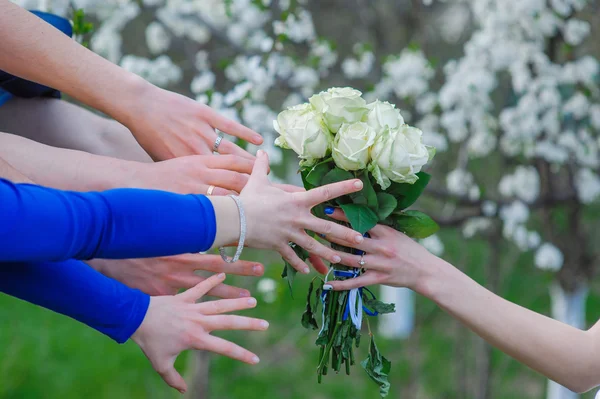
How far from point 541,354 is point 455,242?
4752mm

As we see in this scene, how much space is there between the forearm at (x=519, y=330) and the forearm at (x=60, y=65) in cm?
86

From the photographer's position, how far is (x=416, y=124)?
4039 mm

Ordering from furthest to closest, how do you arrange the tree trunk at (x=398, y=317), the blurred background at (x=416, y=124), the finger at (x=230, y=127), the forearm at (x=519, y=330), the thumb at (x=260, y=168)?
the tree trunk at (x=398, y=317) < the blurred background at (x=416, y=124) < the finger at (x=230, y=127) < the forearm at (x=519, y=330) < the thumb at (x=260, y=168)

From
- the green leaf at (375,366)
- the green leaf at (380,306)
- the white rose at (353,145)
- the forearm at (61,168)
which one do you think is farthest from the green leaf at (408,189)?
the forearm at (61,168)

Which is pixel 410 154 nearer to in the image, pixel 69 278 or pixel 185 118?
pixel 185 118

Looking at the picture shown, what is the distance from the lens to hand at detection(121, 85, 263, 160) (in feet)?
5.84

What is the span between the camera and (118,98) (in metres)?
1.75

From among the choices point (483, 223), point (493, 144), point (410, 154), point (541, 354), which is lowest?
point (483, 223)

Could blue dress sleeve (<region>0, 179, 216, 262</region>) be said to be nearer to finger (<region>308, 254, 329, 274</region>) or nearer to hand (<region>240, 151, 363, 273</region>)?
hand (<region>240, 151, 363, 273</region>)

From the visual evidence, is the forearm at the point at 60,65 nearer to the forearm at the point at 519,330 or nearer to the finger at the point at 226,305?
the finger at the point at 226,305

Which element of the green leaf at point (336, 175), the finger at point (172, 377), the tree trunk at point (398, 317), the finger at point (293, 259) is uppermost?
the green leaf at point (336, 175)

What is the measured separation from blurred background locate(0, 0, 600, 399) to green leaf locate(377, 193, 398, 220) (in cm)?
114

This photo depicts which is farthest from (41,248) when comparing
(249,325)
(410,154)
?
(410,154)

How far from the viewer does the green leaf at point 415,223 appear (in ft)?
5.53
